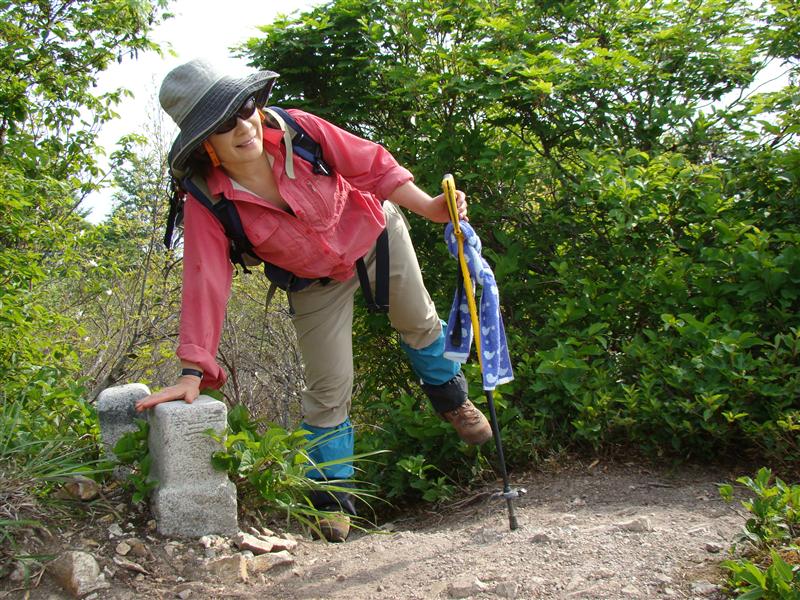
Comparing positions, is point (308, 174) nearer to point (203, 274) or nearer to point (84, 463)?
point (203, 274)

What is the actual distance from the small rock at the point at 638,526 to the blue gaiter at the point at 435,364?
41.7 inches

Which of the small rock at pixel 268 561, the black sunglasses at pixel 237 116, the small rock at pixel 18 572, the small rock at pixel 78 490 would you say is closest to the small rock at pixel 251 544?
the small rock at pixel 268 561

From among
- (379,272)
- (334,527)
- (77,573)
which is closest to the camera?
(77,573)

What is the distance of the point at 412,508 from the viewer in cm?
410

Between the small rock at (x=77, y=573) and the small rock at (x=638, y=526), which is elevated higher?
the small rock at (x=77, y=573)

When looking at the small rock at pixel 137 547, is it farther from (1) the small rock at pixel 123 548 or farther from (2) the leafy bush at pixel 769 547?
(2) the leafy bush at pixel 769 547

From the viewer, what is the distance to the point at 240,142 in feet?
9.45

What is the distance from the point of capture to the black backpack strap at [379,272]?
338 cm

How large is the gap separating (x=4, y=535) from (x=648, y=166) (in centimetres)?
370

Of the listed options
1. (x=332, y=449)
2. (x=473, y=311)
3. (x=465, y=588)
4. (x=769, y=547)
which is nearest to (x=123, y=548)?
(x=332, y=449)

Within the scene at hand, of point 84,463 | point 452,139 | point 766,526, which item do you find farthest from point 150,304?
point 766,526

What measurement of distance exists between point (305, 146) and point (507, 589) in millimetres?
1833

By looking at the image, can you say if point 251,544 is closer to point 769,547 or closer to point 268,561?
point 268,561

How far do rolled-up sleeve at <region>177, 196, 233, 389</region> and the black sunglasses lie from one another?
325 mm
